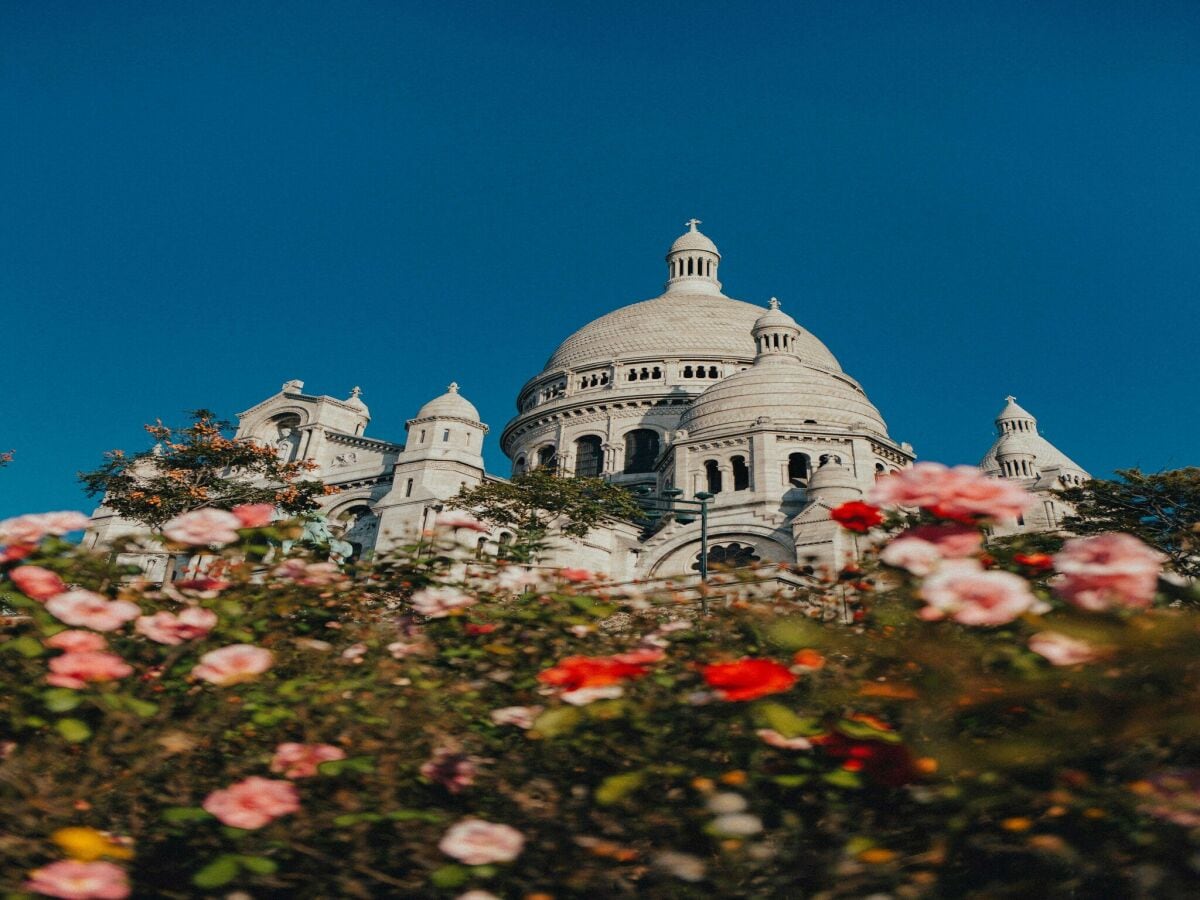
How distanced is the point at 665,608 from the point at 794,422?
33.6 m

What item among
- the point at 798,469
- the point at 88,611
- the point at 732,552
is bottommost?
the point at 88,611

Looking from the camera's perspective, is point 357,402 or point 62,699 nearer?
point 62,699

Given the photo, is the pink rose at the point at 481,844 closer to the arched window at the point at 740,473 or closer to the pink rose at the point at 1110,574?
the pink rose at the point at 1110,574

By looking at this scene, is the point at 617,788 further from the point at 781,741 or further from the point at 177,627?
the point at 177,627

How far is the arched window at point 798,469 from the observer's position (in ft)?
121

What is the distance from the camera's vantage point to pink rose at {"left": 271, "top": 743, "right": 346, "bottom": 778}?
322 centimetres

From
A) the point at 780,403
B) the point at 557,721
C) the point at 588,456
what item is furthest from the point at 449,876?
the point at 588,456

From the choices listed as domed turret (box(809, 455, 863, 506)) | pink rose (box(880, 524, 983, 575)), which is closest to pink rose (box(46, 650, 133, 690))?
pink rose (box(880, 524, 983, 575))

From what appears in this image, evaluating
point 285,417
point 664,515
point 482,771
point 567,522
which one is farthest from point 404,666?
point 285,417

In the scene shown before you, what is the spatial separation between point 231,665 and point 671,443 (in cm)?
3891

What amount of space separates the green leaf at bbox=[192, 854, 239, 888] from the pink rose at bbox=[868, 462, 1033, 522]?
241 cm

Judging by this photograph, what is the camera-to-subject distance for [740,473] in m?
37.4

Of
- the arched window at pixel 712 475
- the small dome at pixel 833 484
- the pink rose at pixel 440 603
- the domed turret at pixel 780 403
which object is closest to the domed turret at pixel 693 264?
the domed turret at pixel 780 403

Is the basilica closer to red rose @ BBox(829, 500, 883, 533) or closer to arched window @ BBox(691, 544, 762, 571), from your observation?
arched window @ BBox(691, 544, 762, 571)
